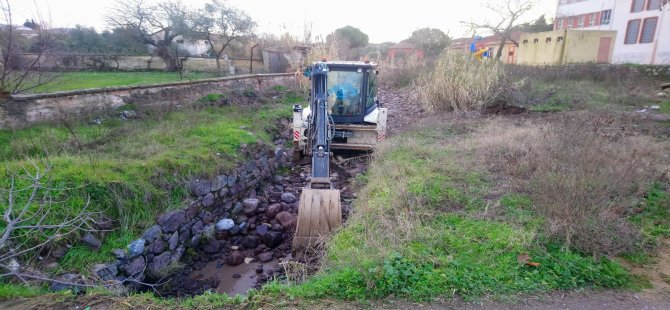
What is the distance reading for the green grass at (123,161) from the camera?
451 centimetres

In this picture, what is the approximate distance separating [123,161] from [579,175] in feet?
20.1

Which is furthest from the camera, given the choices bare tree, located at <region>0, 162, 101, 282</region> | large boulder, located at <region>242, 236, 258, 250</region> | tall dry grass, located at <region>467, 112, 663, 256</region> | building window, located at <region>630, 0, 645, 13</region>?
building window, located at <region>630, 0, 645, 13</region>

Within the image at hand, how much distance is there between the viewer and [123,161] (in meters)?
5.42

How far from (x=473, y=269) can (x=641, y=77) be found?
17.5 metres

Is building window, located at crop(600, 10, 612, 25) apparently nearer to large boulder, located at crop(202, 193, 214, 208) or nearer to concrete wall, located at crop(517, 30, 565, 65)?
concrete wall, located at crop(517, 30, 565, 65)

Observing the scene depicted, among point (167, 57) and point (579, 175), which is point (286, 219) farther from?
point (167, 57)

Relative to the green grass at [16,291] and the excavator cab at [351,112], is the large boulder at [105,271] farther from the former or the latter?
the excavator cab at [351,112]

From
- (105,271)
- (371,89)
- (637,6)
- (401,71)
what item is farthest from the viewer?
(637,6)

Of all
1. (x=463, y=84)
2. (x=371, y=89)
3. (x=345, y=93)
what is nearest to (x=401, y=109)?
(x=463, y=84)

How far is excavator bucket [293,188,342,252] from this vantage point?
5145mm

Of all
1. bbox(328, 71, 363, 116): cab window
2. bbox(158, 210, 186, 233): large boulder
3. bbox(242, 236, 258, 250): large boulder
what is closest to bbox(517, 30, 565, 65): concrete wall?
bbox(328, 71, 363, 116): cab window

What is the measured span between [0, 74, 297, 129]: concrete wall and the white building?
2458 cm

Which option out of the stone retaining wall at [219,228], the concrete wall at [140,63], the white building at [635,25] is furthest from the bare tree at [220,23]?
the white building at [635,25]

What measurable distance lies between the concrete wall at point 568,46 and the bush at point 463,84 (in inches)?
483
